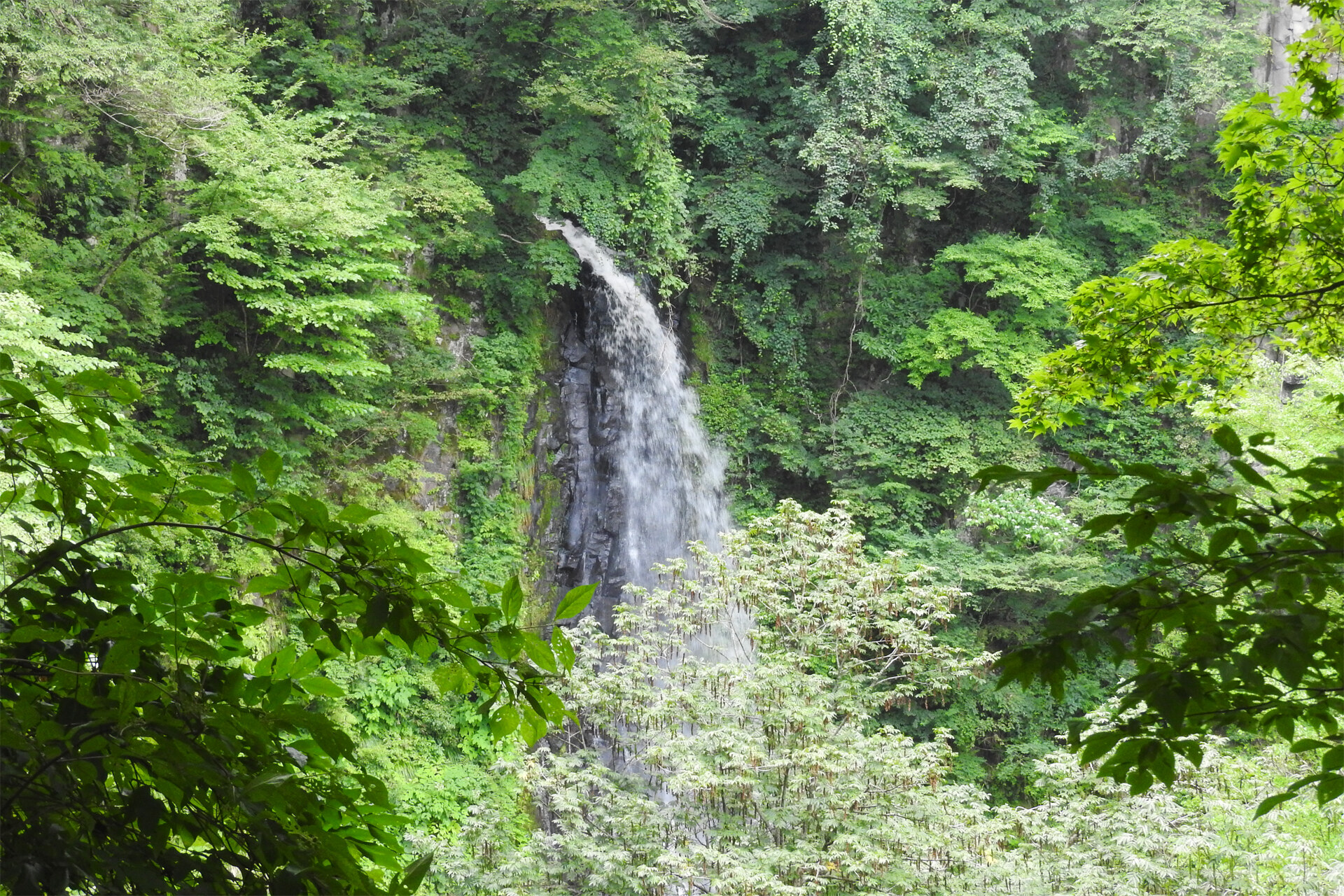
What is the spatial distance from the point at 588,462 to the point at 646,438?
0.77m

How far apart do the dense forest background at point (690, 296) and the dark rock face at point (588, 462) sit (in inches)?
5.3

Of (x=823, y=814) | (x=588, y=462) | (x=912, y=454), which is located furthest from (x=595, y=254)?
(x=823, y=814)

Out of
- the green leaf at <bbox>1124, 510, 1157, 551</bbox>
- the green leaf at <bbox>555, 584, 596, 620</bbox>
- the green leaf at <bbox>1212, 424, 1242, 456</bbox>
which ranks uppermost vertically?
the green leaf at <bbox>1212, 424, 1242, 456</bbox>

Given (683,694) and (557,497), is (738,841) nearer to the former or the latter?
(683,694)

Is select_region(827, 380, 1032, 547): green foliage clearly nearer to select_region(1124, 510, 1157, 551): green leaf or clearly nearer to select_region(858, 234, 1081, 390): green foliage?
select_region(858, 234, 1081, 390): green foliage

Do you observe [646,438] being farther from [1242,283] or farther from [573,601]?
[573,601]

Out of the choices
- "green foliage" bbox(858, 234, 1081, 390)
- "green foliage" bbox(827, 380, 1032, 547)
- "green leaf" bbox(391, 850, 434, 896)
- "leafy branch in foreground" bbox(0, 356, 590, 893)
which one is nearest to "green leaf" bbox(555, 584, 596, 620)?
"leafy branch in foreground" bbox(0, 356, 590, 893)

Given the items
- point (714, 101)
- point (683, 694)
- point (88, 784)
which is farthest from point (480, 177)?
point (88, 784)

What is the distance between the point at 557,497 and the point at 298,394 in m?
3.26

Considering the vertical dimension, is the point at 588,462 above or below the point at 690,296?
below

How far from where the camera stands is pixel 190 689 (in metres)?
1.24

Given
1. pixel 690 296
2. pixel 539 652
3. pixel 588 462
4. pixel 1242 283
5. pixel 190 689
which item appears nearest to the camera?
pixel 190 689

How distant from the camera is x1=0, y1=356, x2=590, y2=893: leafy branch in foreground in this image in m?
1.06

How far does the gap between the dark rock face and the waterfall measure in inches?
2.3
